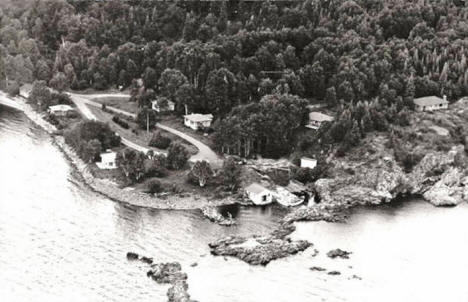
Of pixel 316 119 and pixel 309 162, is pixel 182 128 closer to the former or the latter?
pixel 316 119

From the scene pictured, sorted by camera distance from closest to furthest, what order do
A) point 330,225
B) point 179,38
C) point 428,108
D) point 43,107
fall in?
point 330,225
point 428,108
point 43,107
point 179,38

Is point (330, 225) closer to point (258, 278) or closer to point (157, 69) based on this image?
point (258, 278)

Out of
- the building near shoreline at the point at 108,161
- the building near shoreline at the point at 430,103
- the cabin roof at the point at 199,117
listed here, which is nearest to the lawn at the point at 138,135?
the cabin roof at the point at 199,117

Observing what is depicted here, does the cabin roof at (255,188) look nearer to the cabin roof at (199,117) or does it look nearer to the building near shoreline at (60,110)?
the cabin roof at (199,117)

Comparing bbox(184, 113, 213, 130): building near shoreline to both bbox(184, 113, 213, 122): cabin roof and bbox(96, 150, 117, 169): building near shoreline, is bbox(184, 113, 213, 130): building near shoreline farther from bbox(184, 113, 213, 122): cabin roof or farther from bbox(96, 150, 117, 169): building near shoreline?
bbox(96, 150, 117, 169): building near shoreline

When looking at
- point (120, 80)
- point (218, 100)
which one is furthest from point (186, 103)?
point (120, 80)
